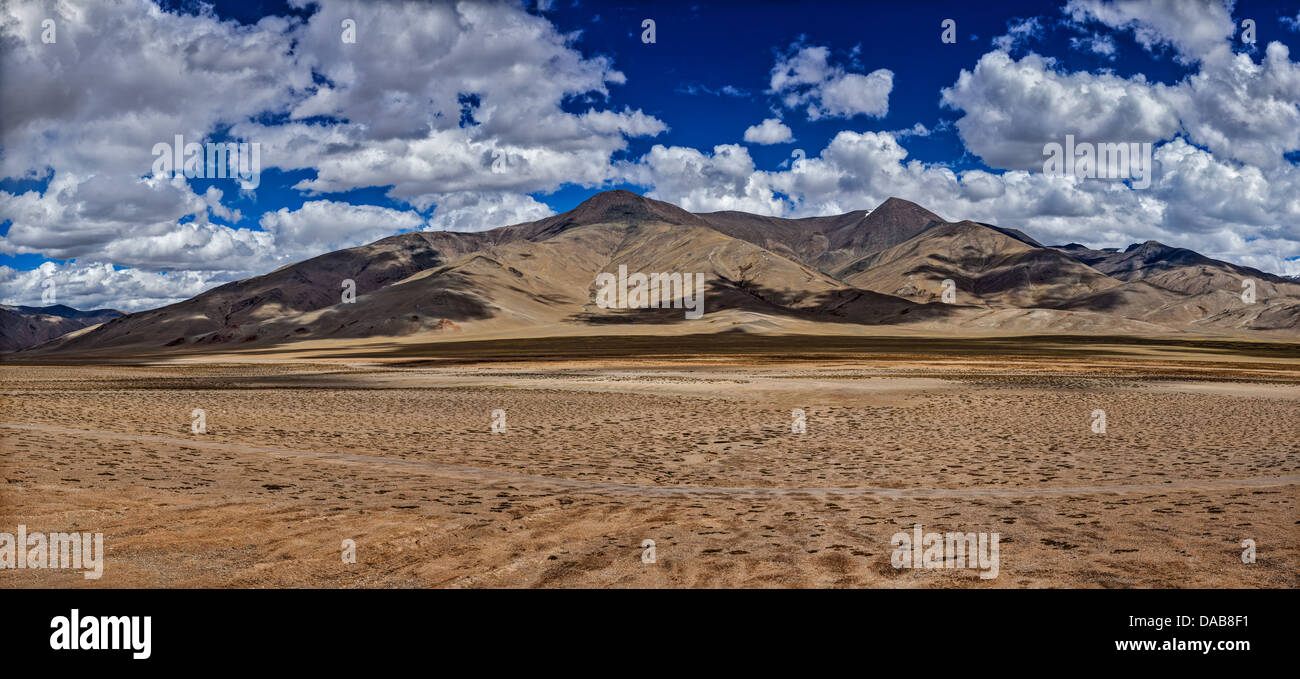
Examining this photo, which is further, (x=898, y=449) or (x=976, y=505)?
(x=898, y=449)

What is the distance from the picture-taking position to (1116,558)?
8930 millimetres

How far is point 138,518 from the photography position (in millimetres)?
10172

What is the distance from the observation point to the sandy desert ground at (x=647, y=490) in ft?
27.9

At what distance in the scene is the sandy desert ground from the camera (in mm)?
8492

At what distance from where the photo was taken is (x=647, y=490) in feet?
46.4
